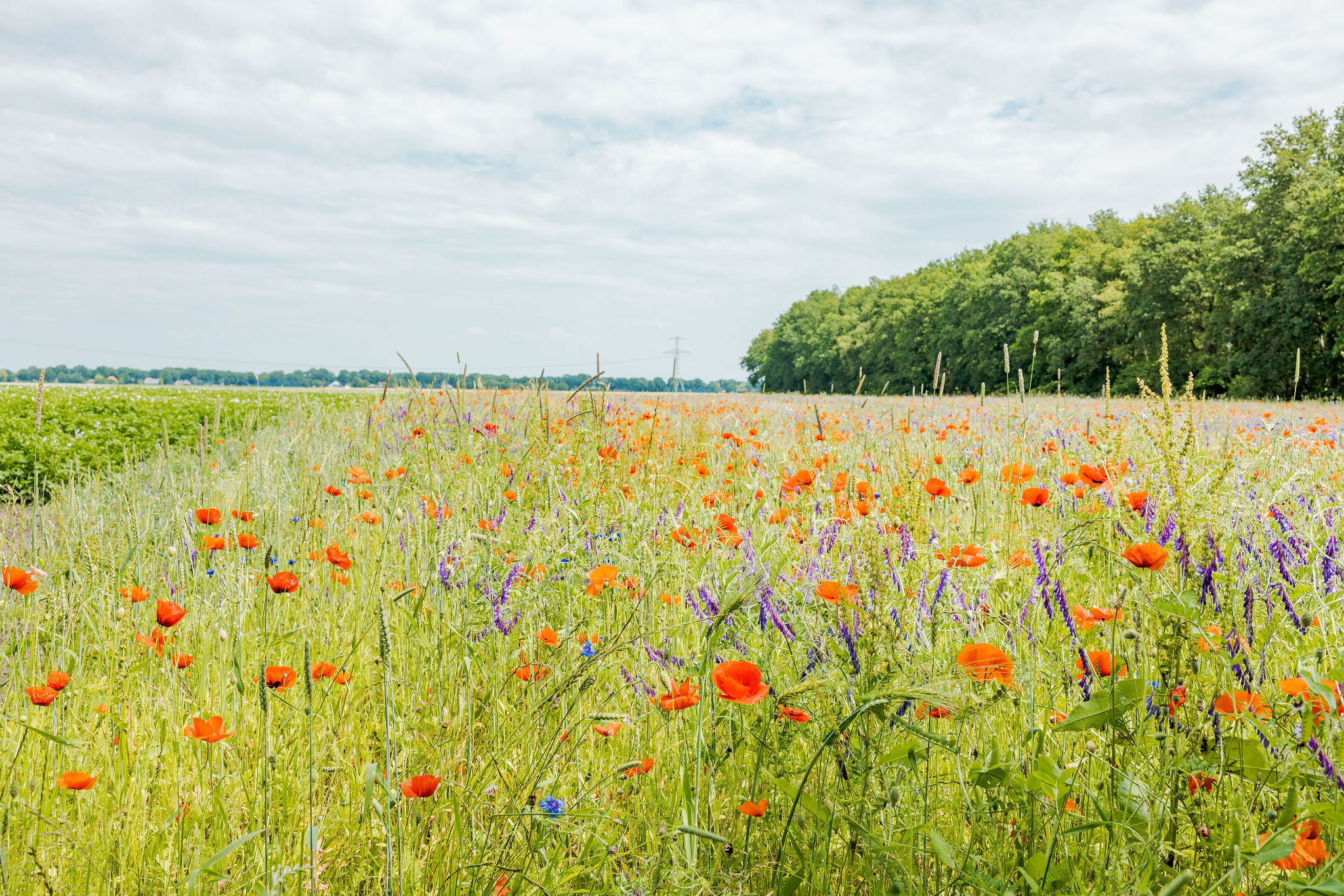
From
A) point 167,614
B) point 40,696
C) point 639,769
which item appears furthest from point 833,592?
point 40,696

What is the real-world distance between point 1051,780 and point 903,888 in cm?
32

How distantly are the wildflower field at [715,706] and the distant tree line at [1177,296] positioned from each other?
1490 cm

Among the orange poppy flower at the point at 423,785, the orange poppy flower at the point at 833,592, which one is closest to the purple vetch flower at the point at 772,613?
the orange poppy flower at the point at 833,592

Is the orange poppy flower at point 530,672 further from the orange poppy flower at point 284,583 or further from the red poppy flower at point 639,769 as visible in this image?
the orange poppy flower at point 284,583

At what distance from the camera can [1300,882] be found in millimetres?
997

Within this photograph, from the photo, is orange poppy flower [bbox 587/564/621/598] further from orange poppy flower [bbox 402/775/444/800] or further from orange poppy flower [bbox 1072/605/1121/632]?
orange poppy flower [bbox 1072/605/1121/632]

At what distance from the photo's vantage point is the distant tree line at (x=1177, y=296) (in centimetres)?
3044

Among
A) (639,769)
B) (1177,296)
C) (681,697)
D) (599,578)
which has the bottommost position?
(639,769)

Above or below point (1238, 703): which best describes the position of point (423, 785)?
below

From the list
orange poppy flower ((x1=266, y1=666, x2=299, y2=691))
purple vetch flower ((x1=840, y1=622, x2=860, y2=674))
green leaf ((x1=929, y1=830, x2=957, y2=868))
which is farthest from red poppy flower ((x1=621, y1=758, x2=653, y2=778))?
orange poppy flower ((x1=266, y1=666, x2=299, y2=691))

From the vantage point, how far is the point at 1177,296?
37594 mm

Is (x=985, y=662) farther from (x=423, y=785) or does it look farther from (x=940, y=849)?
(x=423, y=785)

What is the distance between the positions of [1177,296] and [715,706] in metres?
44.8

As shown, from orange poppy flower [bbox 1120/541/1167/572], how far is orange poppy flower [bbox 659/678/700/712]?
81 centimetres
